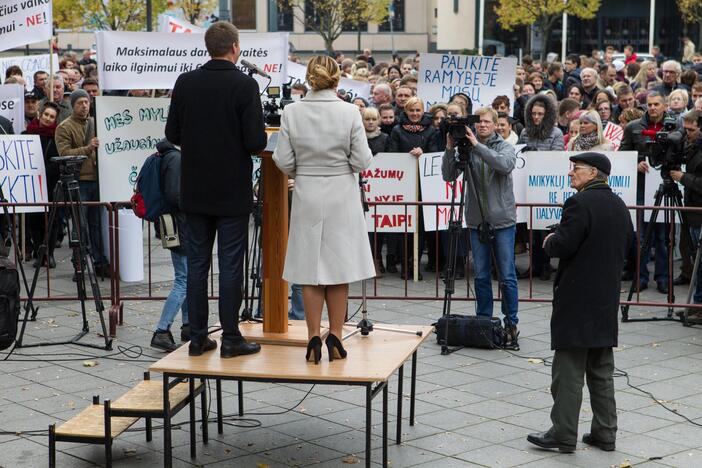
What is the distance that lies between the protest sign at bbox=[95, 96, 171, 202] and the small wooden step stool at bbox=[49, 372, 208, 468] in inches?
209

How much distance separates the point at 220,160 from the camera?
689 cm

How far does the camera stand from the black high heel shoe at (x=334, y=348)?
6.87 metres

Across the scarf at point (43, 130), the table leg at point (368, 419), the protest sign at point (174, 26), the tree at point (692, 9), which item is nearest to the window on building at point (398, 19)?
the tree at point (692, 9)

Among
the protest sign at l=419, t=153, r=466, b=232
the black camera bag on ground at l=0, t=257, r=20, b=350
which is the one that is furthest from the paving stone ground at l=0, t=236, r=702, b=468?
the protest sign at l=419, t=153, r=466, b=232

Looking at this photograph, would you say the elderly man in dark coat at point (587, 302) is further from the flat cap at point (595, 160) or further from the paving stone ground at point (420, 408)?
the paving stone ground at point (420, 408)

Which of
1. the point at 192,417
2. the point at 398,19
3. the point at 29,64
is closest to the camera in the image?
the point at 192,417

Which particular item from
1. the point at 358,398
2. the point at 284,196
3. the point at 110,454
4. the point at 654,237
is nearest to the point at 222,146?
the point at 284,196

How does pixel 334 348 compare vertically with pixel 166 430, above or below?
above

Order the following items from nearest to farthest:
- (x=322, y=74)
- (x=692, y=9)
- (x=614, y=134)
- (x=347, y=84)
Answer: (x=322, y=74) → (x=614, y=134) → (x=347, y=84) → (x=692, y=9)

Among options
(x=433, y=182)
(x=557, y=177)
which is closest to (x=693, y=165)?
(x=557, y=177)

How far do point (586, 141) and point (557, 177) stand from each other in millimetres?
506

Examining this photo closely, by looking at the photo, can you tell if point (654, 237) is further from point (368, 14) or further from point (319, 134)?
point (368, 14)

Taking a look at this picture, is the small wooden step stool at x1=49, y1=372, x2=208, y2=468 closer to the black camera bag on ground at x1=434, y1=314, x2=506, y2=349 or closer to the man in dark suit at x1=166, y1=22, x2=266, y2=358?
the man in dark suit at x1=166, y1=22, x2=266, y2=358

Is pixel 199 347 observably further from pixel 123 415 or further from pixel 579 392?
pixel 579 392
